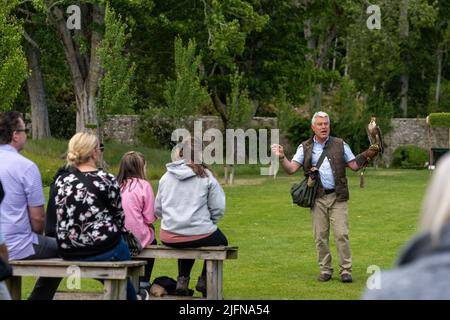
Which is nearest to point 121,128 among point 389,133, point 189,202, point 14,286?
point 389,133

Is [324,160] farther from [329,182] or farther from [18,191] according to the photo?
[18,191]

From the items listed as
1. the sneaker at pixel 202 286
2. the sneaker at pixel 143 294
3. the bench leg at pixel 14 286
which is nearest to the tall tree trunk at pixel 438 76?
the sneaker at pixel 202 286

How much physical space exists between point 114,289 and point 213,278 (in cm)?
222

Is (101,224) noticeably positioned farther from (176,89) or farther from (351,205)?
(176,89)

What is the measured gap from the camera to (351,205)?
87.9 feet

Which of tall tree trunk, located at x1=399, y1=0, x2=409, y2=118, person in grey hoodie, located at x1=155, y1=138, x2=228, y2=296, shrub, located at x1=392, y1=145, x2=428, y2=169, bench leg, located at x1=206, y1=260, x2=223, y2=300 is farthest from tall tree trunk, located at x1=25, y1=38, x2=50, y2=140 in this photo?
bench leg, located at x1=206, y1=260, x2=223, y2=300

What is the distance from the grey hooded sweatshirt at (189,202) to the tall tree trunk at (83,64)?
32085 millimetres

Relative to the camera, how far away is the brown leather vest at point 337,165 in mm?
13219

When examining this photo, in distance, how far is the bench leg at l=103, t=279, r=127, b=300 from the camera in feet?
29.0

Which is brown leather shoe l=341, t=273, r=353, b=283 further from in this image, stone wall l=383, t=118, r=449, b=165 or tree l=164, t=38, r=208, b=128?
stone wall l=383, t=118, r=449, b=165

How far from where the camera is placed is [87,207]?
8.79m
